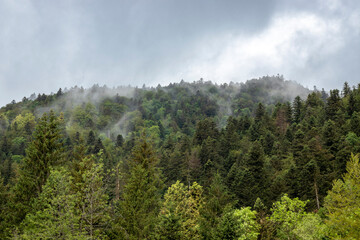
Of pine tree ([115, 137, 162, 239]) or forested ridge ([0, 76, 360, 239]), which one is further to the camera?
pine tree ([115, 137, 162, 239])

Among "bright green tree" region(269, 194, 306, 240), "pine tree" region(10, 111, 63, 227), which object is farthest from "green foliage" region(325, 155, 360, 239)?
"pine tree" region(10, 111, 63, 227)

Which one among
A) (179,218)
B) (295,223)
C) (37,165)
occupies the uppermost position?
(37,165)

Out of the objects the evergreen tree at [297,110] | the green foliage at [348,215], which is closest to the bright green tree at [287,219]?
the green foliage at [348,215]

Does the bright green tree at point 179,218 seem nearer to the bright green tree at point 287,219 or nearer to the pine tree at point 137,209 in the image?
the pine tree at point 137,209

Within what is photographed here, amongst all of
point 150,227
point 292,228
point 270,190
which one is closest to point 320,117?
point 270,190

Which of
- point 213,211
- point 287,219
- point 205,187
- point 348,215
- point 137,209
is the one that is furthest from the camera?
point 205,187

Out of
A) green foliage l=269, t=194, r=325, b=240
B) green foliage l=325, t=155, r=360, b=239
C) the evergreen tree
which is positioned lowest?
green foliage l=269, t=194, r=325, b=240

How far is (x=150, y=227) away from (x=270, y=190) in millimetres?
28860

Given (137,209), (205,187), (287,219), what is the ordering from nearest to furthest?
(137,209)
(287,219)
(205,187)

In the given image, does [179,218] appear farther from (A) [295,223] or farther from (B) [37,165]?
(B) [37,165]

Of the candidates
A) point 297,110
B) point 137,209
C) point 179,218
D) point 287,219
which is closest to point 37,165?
point 137,209

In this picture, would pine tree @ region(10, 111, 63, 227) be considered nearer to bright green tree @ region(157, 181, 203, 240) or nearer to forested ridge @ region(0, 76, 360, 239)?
forested ridge @ region(0, 76, 360, 239)

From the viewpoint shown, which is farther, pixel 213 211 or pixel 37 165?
pixel 37 165

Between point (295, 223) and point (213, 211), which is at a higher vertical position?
point (213, 211)
